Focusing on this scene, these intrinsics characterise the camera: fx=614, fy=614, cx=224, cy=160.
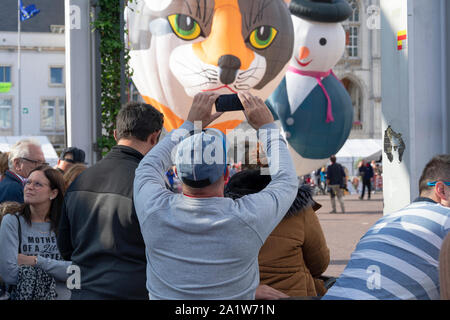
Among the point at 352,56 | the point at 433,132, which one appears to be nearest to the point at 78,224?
the point at 433,132

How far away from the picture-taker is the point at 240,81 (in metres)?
8.41

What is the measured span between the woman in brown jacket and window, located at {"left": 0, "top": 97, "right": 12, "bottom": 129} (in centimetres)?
3117

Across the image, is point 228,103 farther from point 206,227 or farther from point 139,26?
point 139,26

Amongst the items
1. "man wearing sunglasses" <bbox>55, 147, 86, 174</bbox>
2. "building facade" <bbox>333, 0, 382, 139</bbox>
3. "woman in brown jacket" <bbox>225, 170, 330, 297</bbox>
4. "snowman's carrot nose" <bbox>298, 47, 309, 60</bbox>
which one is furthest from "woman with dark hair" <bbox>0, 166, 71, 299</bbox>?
"building facade" <bbox>333, 0, 382, 139</bbox>

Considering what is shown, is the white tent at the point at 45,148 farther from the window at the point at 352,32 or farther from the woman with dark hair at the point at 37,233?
the window at the point at 352,32

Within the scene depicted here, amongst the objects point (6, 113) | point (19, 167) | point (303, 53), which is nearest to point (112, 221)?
point (19, 167)

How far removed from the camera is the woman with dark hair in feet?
11.4

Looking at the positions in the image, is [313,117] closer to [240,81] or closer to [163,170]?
[240,81]

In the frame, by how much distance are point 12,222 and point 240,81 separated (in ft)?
17.2

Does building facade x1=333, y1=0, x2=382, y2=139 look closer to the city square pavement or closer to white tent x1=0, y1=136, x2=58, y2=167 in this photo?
white tent x1=0, y1=136, x2=58, y2=167

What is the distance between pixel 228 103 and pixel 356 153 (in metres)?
27.6

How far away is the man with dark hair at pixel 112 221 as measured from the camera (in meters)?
2.72

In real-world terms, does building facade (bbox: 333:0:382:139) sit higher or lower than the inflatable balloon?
higher

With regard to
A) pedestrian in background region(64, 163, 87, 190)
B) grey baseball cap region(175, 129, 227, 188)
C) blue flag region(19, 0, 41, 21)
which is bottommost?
pedestrian in background region(64, 163, 87, 190)
